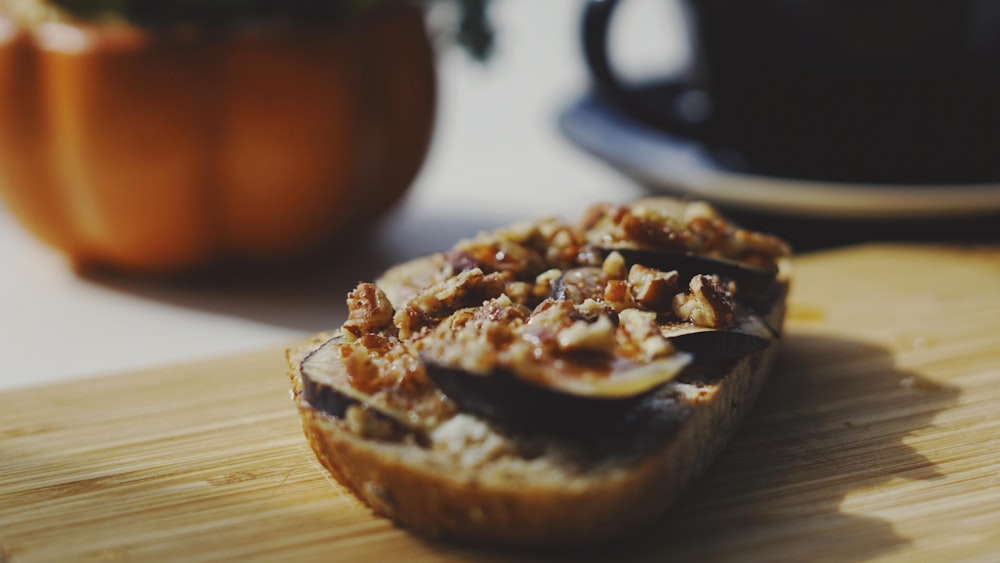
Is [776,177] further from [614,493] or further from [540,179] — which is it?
[614,493]

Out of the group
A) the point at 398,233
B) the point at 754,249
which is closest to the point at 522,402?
the point at 754,249

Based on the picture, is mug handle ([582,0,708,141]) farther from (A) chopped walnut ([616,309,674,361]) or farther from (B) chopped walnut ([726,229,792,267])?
(A) chopped walnut ([616,309,674,361])

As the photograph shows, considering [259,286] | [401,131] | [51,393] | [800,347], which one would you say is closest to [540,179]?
[401,131]

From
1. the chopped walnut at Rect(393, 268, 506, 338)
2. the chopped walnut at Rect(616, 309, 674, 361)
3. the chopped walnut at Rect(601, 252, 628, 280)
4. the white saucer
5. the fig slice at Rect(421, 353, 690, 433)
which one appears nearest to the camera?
the fig slice at Rect(421, 353, 690, 433)

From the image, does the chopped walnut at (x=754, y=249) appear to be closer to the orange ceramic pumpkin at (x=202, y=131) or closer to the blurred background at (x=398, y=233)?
the blurred background at (x=398, y=233)

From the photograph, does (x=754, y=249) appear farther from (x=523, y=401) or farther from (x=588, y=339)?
(x=523, y=401)

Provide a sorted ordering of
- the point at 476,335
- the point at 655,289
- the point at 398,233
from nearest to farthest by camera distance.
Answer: the point at 476,335 → the point at 655,289 → the point at 398,233

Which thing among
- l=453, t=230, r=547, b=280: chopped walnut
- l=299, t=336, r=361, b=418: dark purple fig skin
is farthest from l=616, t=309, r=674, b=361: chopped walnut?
l=299, t=336, r=361, b=418: dark purple fig skin
